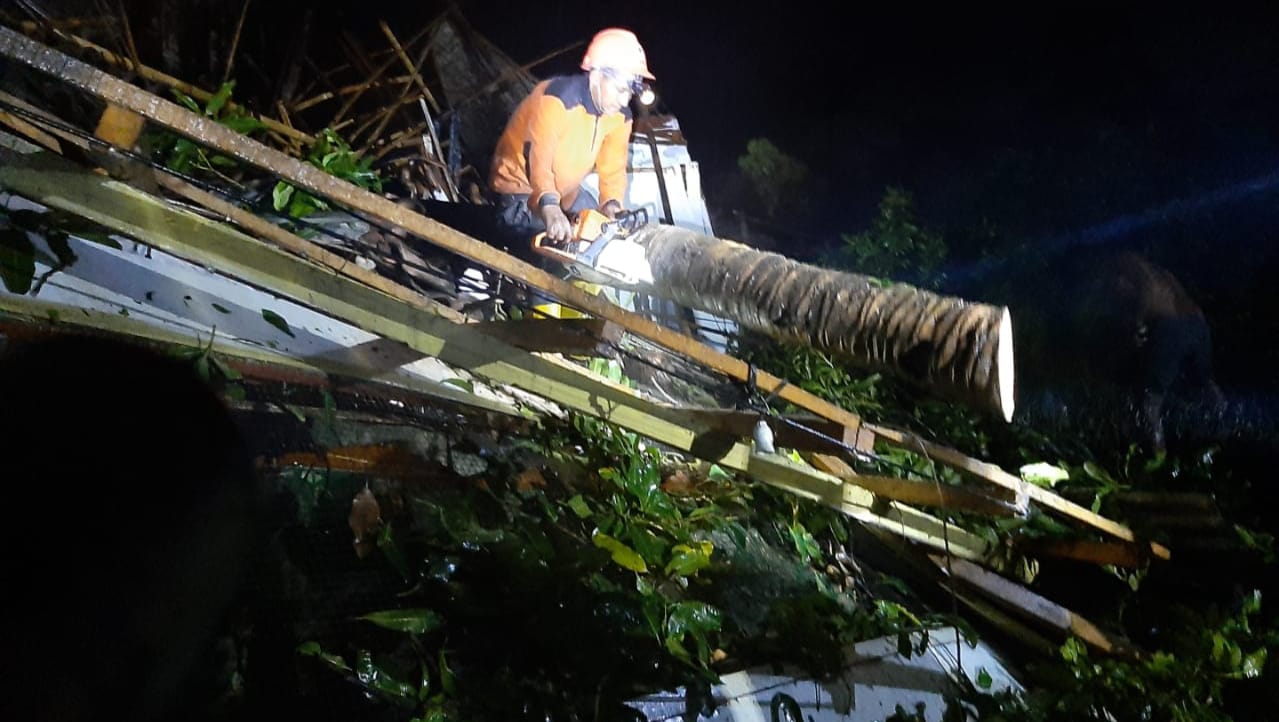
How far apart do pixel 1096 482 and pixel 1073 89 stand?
7257 mm

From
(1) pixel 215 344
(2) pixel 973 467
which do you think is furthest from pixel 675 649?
(1) pixel 215 344

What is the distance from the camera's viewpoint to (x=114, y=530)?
7.79ft

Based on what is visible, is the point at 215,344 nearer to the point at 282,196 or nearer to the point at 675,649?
the point at 282,196

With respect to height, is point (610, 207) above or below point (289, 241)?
above

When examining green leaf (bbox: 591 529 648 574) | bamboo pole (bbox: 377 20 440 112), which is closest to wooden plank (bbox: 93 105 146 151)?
green leaf (bbox: 591 529 648 574)

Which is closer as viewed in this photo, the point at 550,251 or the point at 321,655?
the point at 321,655

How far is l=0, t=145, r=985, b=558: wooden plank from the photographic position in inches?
89.8

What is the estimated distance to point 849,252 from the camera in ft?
28.0

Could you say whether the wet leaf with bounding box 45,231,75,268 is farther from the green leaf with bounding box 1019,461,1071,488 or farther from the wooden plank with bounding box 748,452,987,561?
the green leaf with bounding box 1019,461,1071,488

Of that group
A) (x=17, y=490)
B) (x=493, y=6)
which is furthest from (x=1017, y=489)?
(x=493, y=6)

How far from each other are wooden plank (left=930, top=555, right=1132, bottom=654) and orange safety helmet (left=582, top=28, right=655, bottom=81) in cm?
450

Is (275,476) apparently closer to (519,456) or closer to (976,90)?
(519,456)

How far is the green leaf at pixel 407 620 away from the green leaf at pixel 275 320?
62.3 inches

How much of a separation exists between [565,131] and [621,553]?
3736 mm
